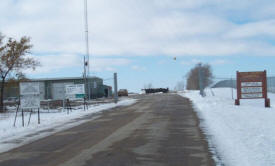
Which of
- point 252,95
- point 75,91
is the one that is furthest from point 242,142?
point 75,91

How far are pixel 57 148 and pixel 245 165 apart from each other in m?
5.19

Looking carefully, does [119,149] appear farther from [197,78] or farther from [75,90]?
[197,78]

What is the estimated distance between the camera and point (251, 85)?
2350 centimetres

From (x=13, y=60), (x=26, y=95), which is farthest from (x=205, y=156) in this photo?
(x=13, y=60)

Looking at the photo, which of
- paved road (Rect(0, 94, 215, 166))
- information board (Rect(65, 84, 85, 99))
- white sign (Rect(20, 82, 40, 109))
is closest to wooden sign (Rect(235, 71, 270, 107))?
information board (Rect(65, 84, 85, 99))

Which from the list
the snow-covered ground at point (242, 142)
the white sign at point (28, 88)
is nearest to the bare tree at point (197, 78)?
the white sign at point (28, 88)

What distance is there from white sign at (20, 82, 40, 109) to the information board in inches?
288

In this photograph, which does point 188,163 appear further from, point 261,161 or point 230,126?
point 230,126

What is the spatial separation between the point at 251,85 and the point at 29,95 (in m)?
14.1

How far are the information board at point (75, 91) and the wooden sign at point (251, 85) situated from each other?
34.8 ft

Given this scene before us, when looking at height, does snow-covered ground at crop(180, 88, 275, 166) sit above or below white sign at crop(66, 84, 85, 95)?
below

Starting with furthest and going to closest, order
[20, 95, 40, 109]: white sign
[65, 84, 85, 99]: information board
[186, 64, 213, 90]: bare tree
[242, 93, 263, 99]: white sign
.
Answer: [186, 64, 213, 90]: bare tree, [65, 84, 85, 99]: information board, [242, 93, 263, 99]: white sign, [20, 95, 40, 109]: white sign

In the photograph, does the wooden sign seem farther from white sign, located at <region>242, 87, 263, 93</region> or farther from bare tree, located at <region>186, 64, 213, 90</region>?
bare tree, located at <region>186, 64, 213, 90</region>

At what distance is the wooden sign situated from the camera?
76.3 ft
